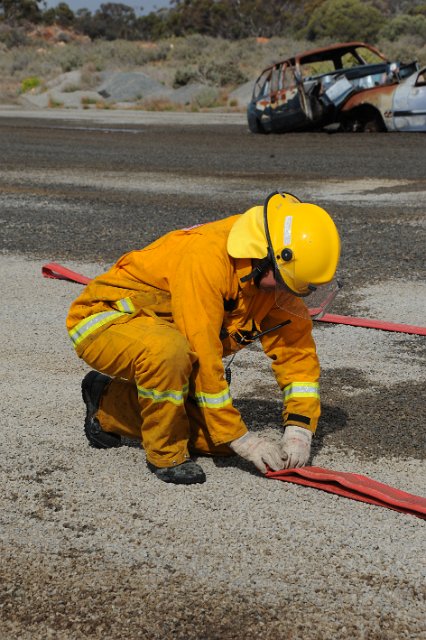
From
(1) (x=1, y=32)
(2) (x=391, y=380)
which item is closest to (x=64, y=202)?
(2) (x=391, y=380)

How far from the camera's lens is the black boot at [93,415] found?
4.16m

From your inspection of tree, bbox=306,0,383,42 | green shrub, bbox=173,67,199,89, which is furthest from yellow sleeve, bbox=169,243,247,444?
tree, bbox=306,0,383,42

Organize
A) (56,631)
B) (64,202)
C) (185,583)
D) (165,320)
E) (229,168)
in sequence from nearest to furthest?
(56,631) < (185,583) < (165,320) < (64,202) < (229,168)

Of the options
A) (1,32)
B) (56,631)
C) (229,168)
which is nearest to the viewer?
(56,631)

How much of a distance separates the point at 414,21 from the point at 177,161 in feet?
119

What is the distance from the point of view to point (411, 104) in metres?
16.9

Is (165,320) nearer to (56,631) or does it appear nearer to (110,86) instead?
(56,631)

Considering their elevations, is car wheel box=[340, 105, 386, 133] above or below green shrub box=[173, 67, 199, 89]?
above

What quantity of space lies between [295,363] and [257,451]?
0.52 metres

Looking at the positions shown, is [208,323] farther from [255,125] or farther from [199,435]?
[255,125]

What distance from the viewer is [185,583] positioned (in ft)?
10.2

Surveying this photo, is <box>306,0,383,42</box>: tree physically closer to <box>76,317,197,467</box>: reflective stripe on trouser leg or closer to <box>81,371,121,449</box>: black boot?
<box>81,371,121,449</box>: black boot

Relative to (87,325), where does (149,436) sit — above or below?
below

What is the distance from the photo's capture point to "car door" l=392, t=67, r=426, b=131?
647 inches
